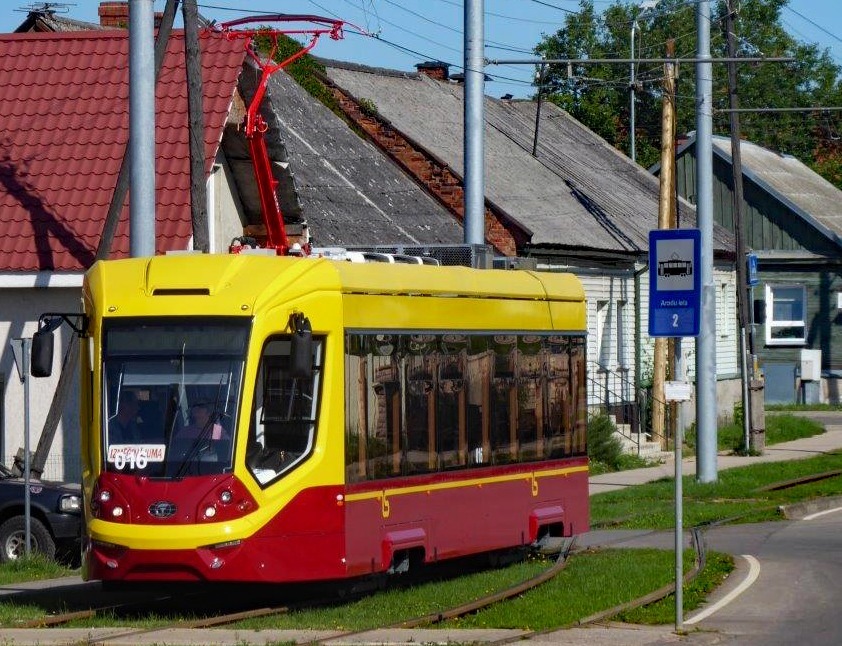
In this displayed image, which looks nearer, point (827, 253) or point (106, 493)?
point (106, 493)

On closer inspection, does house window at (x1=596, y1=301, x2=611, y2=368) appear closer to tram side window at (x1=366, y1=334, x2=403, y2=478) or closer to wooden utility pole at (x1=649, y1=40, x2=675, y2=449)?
wooden utility pole at (x1=649, y1=40, x2=675, y2=449)

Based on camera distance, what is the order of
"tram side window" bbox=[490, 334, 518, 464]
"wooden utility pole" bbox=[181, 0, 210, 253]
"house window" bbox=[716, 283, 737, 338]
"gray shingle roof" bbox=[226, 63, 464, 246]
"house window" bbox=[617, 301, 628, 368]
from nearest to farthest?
1. "tram side window" bbox=[490, 334, 518, 464]
2. "wooden utility pole" bbox=[181, 0, 210, 253]
3. "gray shingle roof" bbox=[226, 63, 464, 246]
4. "house window" bbox=[617, 301, 628, 368]
5. "house window" bbox=[716, 283, 737, 338]

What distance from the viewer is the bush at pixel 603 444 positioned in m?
31.9

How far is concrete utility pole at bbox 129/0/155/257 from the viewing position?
1650 centimetres

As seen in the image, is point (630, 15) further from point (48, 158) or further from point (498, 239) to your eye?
point (48, 158)

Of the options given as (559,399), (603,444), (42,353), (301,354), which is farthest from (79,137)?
(301,354)

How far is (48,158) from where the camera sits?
24.5m

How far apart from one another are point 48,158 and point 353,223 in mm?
8474

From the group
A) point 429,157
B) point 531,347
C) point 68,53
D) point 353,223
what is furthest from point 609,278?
point 531,347

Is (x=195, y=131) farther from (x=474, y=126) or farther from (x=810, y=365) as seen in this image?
(x=810, y=365)

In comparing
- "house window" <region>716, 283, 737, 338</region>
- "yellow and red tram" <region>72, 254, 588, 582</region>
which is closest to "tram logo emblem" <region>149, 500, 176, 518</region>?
"yellow and red tram" <region>72, 254, 588, 582</region>

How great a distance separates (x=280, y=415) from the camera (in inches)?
523

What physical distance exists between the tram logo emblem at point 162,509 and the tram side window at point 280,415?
0.70 meters

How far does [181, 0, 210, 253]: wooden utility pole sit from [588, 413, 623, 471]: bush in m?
14.4
